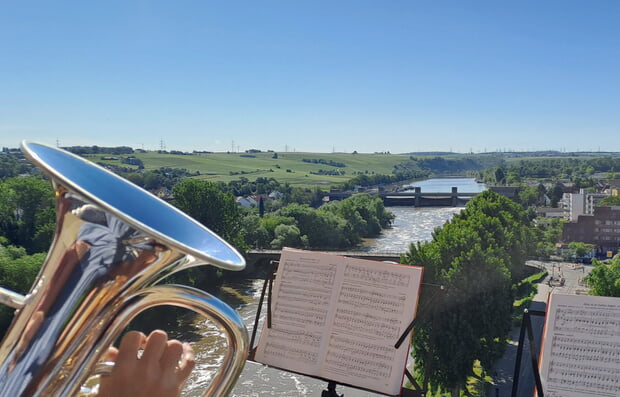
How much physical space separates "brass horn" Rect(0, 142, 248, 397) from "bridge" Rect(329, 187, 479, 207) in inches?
3182

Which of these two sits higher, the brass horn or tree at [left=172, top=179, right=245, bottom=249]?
the brass horn

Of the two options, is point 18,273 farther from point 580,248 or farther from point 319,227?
point 580,248

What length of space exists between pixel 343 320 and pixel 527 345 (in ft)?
59.8

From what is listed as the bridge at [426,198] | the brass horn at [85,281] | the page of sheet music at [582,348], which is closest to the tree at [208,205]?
the page of sheet music at [582,348]

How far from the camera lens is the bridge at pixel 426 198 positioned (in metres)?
81.4

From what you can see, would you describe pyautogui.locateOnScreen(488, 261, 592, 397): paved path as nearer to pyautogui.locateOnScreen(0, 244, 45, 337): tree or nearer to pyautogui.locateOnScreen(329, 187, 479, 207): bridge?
pyautogui.locateOnScreen(0, 244, 45, 337): tree

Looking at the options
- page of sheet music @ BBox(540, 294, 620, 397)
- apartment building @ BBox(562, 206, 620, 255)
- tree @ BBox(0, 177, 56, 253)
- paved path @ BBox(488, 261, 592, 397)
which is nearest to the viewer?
page of sheet music @ BBox(540, 294, 620, 397)

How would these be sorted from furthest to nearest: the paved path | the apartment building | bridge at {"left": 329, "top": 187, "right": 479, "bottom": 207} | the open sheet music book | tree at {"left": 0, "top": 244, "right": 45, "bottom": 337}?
bridge at {"left": 329, "top": 187, "right": 479, "bottom": 207}
the apartment building
tree at {"left": 0, "top": 244, "right": 45, "bottom": 337}
the paved path
the open sheet music book

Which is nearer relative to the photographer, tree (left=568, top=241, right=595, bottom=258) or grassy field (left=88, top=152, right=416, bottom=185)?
tree (left=568, top=241, right=595, bottom=258)

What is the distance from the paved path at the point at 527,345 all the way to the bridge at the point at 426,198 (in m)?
42.0

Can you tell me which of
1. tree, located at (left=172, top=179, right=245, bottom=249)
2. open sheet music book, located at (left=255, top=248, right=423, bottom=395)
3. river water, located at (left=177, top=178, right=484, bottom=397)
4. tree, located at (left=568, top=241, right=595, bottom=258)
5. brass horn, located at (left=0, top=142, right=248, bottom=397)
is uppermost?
brass horn, located at (left=0, top=142, right=248, bottom=397)

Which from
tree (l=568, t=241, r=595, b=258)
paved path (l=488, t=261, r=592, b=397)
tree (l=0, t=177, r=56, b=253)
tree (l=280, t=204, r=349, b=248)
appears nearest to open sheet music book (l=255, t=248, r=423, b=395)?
paved path (l=488, t=261, r=592, b=397)

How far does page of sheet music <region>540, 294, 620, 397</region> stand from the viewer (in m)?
3.31

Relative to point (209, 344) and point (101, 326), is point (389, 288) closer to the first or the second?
point (101, 326)
